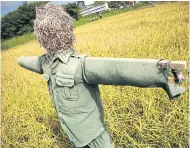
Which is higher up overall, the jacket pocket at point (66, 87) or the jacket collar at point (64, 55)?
the jacket collar at point (64, 55)

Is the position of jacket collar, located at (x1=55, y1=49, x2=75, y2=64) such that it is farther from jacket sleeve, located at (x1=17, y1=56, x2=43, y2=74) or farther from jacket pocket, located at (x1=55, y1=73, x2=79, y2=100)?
jacket sleeve, located at (x1=17, y1=56, x2=43, y2=74)

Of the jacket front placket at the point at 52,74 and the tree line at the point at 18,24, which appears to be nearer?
the jacket front placket at the point at 52,74

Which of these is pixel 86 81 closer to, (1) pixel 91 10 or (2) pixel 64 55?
(2) pixel 64 55

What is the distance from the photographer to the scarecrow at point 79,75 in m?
1.15

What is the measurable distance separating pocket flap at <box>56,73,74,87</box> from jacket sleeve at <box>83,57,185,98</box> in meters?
0.07

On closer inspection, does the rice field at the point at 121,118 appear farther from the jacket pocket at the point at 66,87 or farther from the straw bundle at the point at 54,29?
the straw bundle at the point at 54,29

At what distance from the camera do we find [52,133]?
2342 millimetres

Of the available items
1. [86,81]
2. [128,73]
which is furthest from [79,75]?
[128,73]

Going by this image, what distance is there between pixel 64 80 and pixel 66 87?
1.6 inches

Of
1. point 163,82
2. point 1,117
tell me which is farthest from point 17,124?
point 163,82

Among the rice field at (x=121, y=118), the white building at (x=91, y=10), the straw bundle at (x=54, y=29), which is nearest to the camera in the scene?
the straw bundle at (x=54, y=29)

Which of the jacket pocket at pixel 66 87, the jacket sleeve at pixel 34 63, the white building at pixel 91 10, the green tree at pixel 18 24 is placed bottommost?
the white building at pixel 91 10

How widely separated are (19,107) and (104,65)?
6.56ft

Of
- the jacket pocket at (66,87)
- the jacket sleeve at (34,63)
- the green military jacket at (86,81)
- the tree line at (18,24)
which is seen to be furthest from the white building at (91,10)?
the jacket pocket at (66,87)
